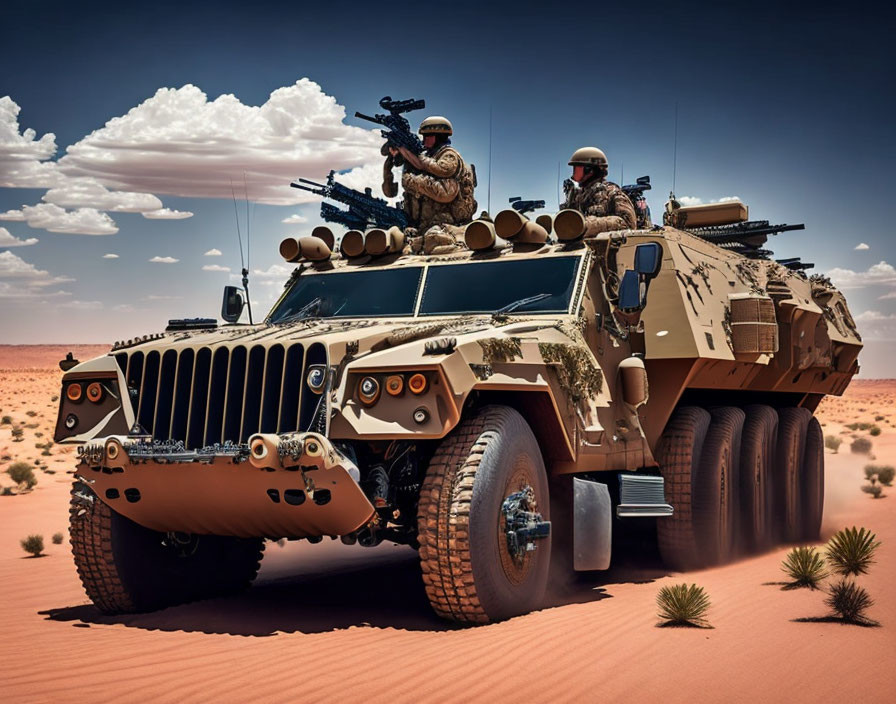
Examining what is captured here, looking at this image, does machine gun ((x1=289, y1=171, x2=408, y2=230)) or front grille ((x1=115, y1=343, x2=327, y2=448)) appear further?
machine gun ((x1=289, y1=171, x2=408, y2=230))

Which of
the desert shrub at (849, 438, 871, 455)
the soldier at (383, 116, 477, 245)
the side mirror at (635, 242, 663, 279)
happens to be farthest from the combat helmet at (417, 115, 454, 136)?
the desert shrub at (849, 438, 871, 455)

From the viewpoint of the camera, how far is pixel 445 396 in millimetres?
6652

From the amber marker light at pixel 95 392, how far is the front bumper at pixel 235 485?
552mm

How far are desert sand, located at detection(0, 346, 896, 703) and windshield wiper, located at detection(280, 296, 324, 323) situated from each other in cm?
224

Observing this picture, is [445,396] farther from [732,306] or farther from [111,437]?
[732,306]

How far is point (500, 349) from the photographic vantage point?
Result: 7.18m

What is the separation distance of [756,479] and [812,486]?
2.33 m

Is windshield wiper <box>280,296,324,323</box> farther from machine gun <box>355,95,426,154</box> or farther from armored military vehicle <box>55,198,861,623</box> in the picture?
machine gun <box>355,95,426,154</box>

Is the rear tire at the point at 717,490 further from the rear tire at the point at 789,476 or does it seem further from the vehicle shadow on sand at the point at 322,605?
the rear tire at the point at 789,476

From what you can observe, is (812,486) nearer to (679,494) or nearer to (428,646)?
(679,494)

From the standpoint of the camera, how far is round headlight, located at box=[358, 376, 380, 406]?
6773 millimetres

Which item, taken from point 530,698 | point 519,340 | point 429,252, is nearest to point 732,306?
point 429,252

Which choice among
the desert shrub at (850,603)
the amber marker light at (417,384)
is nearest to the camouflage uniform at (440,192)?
the amber marker light at (417,384)

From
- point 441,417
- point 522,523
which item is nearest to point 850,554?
point 522,523
